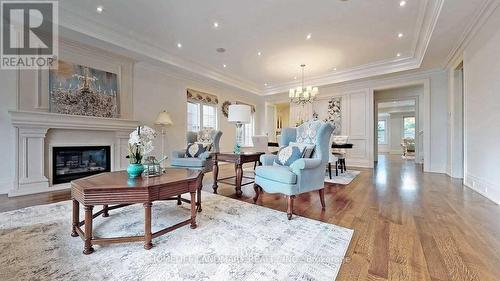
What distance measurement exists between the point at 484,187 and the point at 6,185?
7.03 meters

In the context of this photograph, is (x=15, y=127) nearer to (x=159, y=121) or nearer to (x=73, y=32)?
(x=73, y=32)

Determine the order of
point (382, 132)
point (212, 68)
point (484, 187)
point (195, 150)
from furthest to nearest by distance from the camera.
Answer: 1. point (382, 132)
2. point (212, 68)
3. point (195, 150)
4. point (484, 187)

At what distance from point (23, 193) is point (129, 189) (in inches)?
119

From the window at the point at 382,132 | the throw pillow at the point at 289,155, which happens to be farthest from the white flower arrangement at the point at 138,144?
the window at the point at 382,132

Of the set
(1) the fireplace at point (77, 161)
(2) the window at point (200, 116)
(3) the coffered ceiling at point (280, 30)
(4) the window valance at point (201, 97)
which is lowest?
(1) the fireplace at point (77, 161)

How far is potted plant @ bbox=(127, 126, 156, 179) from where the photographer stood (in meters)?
1.87

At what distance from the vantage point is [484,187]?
117 inches

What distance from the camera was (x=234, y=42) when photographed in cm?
432

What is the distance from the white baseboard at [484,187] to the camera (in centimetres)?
265

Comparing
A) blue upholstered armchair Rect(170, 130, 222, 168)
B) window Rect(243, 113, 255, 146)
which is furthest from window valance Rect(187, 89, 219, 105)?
blue upholstered armchair Rect(170, 130, 222, 168)

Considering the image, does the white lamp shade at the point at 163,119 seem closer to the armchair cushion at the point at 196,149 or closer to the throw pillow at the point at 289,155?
the armchair cushion at the point at 196,149

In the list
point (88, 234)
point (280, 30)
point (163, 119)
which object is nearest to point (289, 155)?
point (88, 234)

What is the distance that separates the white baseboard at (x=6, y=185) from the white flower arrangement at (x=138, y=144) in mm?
2852

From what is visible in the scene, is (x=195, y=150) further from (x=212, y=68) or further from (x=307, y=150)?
(x=212, y=68)
